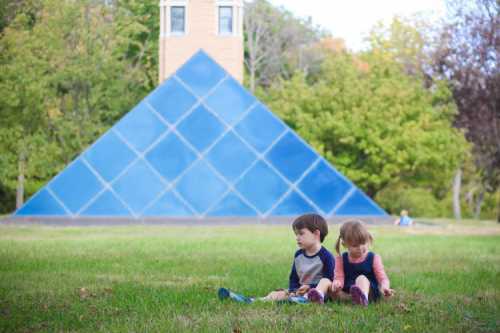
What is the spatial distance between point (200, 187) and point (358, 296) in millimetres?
15152

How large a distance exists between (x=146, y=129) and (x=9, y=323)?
16.2 m

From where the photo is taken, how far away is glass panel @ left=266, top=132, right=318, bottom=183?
2156 centimetres

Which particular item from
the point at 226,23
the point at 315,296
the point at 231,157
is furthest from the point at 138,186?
the point at 315,296

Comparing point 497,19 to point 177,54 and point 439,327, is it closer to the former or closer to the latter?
point 177,54

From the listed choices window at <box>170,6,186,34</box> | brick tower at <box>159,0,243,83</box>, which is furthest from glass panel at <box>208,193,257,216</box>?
window at <box>170,6,186,34</box>

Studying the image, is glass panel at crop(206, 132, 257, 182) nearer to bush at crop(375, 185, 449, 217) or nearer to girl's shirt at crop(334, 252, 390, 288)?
girl's shirt at crop(334, 252, 390, 288)

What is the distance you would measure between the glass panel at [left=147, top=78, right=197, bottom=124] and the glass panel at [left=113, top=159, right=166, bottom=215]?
4.66ft

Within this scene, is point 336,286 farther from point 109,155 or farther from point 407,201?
point 407,201

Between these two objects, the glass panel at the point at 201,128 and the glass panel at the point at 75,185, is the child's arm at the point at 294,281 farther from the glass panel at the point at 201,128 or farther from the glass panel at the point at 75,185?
the glass panel at the point at 201,128

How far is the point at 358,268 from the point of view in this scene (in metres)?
6.81

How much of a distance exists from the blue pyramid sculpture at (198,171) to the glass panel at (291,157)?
2 centimetres

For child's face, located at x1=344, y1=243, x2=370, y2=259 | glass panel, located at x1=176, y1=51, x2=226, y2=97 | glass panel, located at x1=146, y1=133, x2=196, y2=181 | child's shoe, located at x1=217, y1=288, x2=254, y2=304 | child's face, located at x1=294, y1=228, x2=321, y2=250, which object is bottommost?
child's shoe, located at x1=217, y1=288, x2=254, y2=304

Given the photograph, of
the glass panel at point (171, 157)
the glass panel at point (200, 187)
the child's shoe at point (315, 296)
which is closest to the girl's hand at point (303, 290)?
the child's shoe at point (315, 296)

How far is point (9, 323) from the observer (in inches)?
220
